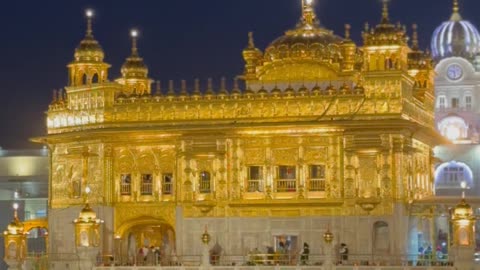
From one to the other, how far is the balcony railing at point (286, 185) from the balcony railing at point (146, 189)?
19.0ft

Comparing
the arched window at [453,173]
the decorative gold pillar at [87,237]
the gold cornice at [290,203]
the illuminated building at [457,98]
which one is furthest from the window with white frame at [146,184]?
the arched window at [453,173]

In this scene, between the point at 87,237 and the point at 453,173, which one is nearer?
the point at 87,237

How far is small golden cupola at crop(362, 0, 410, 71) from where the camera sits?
2168 inches

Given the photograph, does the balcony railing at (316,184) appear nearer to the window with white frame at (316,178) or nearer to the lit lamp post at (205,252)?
the window with white frame at (316,178)

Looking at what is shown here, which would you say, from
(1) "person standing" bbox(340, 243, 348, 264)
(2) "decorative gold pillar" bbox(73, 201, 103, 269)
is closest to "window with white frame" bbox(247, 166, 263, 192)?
(1) "person standing" bbox(340, 243, 348, 264)

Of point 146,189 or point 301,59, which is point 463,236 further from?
point 146,189

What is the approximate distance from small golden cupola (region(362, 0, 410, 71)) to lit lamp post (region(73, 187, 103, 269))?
13126 mm

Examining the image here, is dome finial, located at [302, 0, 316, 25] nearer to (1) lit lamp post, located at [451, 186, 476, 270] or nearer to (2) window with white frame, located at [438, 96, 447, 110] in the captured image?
(1) lit lamp post, located at [451, 186, 476, 270]

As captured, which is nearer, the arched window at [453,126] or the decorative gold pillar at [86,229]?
the decorative gold pillar at [86,229]

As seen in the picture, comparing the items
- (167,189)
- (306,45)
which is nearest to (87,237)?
(167,189)

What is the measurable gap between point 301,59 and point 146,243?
11.0m

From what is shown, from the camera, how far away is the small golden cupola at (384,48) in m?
55.1

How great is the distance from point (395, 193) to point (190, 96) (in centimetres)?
1003

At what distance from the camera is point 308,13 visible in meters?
62.3
